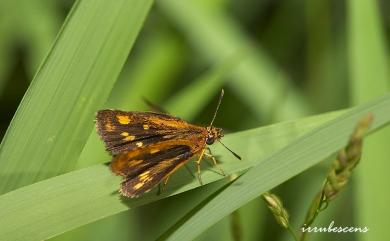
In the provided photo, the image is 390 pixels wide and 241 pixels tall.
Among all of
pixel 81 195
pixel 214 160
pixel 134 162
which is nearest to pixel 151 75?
pixel 214 160

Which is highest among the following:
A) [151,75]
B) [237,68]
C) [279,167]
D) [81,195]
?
[237,68]

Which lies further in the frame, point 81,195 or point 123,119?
point 123,119

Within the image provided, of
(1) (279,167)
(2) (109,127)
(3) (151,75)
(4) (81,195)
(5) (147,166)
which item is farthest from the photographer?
(3) (151,75)

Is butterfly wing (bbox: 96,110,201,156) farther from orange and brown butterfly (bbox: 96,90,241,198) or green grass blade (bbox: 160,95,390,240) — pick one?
green grass blade (bbox: 160,95,390,240)

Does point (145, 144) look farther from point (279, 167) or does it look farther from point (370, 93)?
point (370, 93)

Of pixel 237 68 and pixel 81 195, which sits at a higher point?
pixel 237 68

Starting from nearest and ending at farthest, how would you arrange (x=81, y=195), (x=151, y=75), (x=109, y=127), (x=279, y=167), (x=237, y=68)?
(x=279, y=167) → (x=81, y=195) → (x=109, y=127) → (x=151, y=75) → (x=237, y=68)

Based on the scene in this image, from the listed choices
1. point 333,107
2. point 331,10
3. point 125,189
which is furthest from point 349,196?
point 125,189
